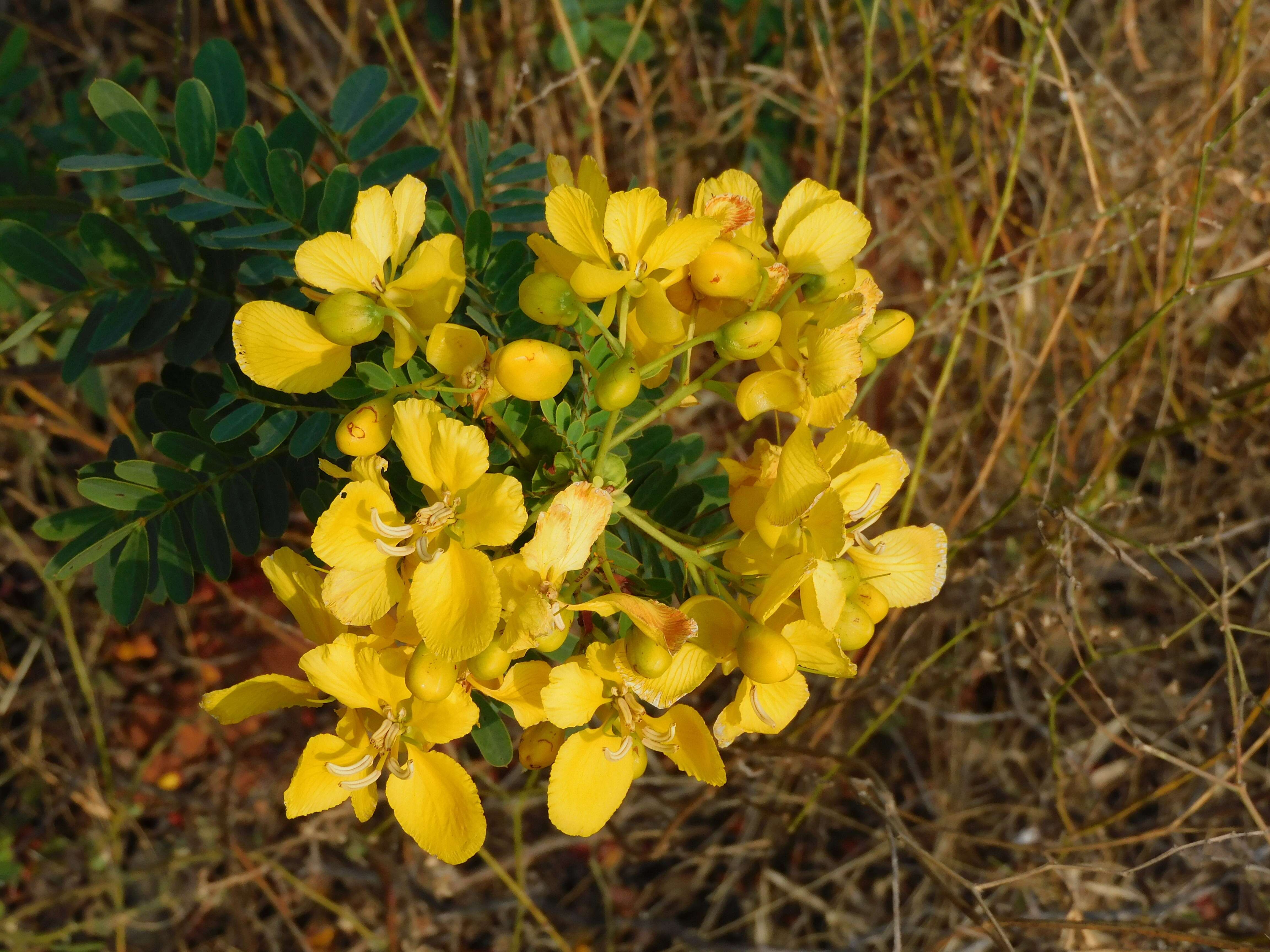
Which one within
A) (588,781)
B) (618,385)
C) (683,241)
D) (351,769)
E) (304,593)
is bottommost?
(588,781)

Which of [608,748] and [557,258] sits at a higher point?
[557,258]

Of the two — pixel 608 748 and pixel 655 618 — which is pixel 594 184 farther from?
pixel 608 748

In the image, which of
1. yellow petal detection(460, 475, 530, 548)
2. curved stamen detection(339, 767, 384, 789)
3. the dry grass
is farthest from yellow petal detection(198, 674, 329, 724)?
the dry grass

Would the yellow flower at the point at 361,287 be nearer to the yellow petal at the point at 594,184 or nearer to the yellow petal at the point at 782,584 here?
the yellow petal at the point at 594,184

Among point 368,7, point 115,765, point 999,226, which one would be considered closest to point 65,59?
point 368,7

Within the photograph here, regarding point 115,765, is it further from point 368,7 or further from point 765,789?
point 368,7

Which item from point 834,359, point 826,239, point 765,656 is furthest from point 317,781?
point 826,239
